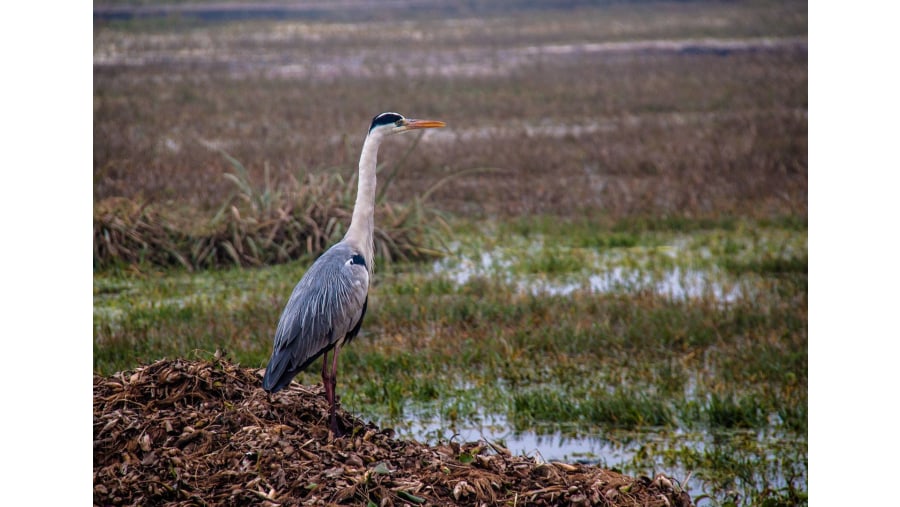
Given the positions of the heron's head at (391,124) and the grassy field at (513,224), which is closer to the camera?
the heron's head at (391,124)

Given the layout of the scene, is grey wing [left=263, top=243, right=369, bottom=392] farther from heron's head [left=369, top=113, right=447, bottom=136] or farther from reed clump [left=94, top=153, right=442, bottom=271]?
reed clump [left=94, top=153, right=442, bottom=271]

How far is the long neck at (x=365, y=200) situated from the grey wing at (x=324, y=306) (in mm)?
62

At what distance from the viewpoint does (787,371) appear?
6.04 meters

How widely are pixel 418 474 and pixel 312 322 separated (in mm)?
809

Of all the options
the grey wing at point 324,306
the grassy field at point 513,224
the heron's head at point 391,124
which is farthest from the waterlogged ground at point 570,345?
the heron's head at point 391,124

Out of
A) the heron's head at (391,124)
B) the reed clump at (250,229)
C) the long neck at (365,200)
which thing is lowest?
the reed clump at (250,229)

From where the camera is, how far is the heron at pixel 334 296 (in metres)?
4.02

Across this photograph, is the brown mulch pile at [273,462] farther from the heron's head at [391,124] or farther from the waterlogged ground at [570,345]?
the heron's head at [391,124]

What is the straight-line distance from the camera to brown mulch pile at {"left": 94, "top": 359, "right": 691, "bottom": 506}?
366 cm

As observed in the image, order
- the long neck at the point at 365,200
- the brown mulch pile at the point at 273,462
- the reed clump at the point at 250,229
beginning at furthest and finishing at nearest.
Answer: the reed clump at the point at 250,229
the long neck at the point at 365,200
the brown mulch pile at the point at 273,462

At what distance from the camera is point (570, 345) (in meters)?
6.44

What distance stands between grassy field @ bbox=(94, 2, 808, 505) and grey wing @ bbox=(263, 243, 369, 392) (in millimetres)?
1243

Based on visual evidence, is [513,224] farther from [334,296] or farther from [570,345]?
[334,296]
